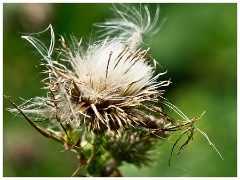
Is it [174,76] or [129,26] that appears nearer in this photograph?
[129,26]

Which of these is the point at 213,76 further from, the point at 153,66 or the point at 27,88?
the point at 153,66

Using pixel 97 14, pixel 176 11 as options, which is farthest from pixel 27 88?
pixel 176 11

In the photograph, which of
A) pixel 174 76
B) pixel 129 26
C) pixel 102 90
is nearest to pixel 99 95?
pixel 102 90

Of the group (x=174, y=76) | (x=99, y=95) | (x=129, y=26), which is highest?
(x=129, y=26)

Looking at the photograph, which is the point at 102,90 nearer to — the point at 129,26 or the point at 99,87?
the point at 99,87

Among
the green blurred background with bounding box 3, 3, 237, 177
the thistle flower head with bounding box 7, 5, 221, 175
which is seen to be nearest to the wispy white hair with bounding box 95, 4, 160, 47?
the thistle flower head with bounding box 7, 5, 221, 175

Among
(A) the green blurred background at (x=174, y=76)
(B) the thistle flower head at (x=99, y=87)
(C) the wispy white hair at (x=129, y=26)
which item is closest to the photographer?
(B) the thistle flower head at (x=99, y=87)

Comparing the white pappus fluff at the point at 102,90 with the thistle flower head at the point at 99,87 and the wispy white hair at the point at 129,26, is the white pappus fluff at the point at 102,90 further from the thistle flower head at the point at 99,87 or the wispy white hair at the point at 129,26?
the wispy white hair at the point at 129,26

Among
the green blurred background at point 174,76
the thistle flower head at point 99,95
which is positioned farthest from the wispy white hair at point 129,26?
the green blurred background at point 174,76

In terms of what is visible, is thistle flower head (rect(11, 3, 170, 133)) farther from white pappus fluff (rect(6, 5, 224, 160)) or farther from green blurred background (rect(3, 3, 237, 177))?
green blurred background (rect(3, 3, 237, 177))
